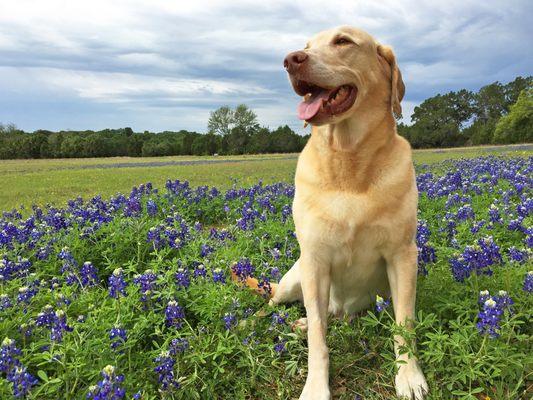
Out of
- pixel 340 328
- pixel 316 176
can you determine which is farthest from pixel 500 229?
pixel 316 176

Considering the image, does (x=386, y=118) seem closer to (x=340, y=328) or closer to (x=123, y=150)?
(x=340, y=328)

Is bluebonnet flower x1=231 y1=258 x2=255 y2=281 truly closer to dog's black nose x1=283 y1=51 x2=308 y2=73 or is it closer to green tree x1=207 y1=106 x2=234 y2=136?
dog's black nose x1=283 y1=51 x2=308 y2=73

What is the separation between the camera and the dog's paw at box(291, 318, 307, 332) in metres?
3.30

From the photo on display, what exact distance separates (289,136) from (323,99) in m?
54.2

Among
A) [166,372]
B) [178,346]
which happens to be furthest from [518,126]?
[166,372]

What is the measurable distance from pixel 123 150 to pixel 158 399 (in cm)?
6298

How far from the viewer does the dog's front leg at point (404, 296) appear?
8.80 ft

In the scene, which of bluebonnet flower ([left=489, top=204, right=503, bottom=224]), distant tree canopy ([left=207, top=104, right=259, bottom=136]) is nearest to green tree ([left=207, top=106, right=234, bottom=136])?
distant tree canopy ([left=207, top=104, right=259, bottom=136])

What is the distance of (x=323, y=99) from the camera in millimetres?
2912

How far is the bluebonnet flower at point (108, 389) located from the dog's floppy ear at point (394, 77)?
231 centimetres

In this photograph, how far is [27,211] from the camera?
834 centimetres

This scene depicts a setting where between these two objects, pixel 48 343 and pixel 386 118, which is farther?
pixel 386 118

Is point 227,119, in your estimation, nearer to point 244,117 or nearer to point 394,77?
point 244,117

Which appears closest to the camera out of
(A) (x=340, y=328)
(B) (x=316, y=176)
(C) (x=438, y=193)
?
(B) (x=316, y=176)
